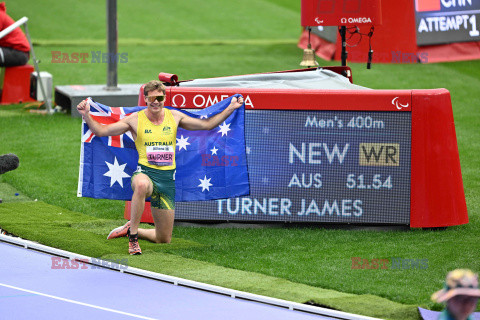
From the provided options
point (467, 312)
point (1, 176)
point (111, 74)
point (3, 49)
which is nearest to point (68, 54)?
point (3, 49)

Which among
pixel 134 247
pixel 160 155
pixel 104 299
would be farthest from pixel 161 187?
pixel 104 299

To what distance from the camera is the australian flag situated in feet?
32.9

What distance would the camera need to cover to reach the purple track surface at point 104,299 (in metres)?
7.66

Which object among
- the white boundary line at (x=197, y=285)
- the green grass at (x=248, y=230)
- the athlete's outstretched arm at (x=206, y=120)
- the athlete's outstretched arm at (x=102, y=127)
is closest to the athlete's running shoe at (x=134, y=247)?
the green grass at (x=248, y=230)

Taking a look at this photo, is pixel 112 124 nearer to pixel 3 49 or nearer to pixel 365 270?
pixel 365 270

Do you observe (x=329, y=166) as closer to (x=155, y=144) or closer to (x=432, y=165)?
(x=432, y=165)

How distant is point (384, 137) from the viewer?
33.9 ft

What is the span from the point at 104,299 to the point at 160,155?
1950 millimetres

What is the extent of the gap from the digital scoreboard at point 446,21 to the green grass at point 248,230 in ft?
2.38

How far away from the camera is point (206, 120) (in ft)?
32.4

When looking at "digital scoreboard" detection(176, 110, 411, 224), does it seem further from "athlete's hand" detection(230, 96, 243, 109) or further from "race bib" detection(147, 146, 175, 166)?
"race bib" detection(147, 146, 175, 166)

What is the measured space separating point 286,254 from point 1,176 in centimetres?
546

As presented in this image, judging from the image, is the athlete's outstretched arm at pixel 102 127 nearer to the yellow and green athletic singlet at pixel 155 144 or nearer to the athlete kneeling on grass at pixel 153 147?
the athlete kneeling on grass at pixel 153 147

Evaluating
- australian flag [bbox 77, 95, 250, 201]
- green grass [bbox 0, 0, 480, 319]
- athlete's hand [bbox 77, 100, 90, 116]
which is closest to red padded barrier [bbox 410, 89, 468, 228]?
green grass [bbox 0, 0, 480, 319]
